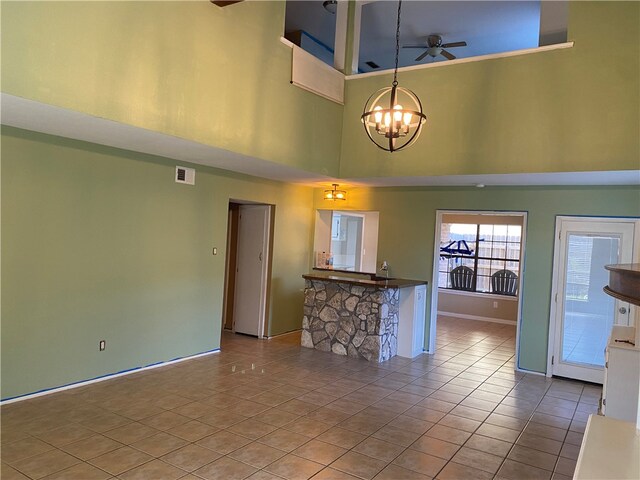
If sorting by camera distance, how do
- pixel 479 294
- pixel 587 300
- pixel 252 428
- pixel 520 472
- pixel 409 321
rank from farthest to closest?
1. pixel 479 294
2. pixel 409 321
3. pixel 587 300
4. pixel 252 428
5. pixel 520 472

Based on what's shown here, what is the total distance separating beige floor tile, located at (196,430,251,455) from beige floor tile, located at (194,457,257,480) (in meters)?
0.15

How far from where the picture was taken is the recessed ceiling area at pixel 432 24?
6528mm

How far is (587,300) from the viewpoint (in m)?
5.78

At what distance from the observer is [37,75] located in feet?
10.3

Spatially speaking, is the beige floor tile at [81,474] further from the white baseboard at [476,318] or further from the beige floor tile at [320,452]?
the white baseboard at [476,318]

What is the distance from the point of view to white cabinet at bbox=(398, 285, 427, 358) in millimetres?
6469

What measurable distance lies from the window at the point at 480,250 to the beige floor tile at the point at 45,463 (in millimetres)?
8247

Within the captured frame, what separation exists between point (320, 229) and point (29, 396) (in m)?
4.84

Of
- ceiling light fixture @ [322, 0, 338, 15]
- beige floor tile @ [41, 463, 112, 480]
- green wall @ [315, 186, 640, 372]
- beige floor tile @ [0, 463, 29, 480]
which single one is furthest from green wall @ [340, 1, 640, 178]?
beige floor tile @ [0, 463, 29, 480]

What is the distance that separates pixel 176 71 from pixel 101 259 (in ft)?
6.65

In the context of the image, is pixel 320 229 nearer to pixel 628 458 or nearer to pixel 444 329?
pixel 444 329

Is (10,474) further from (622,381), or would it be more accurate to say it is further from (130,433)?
(622,381)

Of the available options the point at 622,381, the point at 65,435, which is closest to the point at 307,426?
the point at 65,435

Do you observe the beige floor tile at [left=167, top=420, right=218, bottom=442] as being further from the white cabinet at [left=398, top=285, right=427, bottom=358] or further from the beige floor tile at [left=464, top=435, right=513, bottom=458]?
the white cabinet at [left=398, top=285, right=427, bottom=358]
